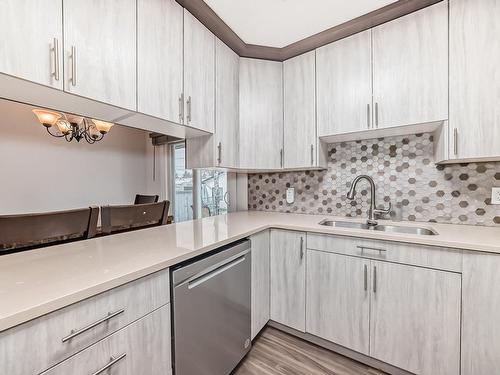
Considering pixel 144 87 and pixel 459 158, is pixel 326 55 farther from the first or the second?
pixel 144 87

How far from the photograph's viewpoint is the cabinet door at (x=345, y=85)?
1711mm

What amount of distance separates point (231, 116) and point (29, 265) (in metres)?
1.56

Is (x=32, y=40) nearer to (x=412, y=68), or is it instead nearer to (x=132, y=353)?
(x=132, y=353)

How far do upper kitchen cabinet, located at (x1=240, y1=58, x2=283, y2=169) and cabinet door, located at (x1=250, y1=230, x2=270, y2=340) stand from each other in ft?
2.28

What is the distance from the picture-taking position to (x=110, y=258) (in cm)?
96

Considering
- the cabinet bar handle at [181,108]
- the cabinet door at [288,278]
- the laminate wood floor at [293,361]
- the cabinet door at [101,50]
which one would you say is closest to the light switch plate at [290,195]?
the cabinet door at [288,278]

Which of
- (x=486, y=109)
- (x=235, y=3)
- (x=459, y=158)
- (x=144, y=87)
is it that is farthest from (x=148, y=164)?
(x=486, y=109)

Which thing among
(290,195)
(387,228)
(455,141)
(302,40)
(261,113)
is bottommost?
(387,228)

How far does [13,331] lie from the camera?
55 centimetres

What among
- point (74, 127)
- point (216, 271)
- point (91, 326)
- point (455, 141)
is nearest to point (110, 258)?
point (91, 326)

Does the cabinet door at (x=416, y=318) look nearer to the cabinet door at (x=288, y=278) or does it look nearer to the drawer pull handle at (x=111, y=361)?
the cabinet door at (x=288, y=278)

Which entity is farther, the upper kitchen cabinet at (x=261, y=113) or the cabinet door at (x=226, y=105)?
the upper kitchen cabinet at (x=261, y=113)

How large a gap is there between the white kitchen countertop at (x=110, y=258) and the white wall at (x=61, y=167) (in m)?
0.48

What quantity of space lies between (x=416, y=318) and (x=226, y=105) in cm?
191
